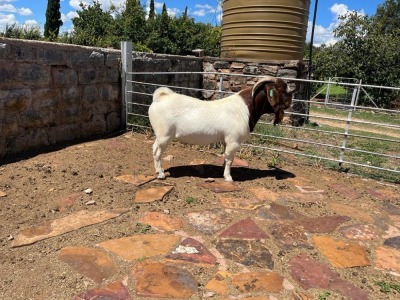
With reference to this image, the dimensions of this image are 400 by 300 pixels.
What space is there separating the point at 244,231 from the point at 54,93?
12.1 feet

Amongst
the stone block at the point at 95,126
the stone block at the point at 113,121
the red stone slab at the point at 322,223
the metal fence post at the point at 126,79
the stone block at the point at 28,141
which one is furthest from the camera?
the stone block at the point at 113,121

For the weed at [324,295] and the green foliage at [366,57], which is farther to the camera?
the green foliage at [366,57]

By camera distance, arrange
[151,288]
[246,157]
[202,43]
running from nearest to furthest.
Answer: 1. [151,288]
2. [246,157]
3. [202,43]

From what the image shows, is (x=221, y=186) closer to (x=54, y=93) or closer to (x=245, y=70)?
(x=54, y=93)

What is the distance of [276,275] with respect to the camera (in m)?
2.59

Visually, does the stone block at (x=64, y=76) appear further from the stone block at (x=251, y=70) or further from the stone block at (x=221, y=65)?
the stone block at (x=251, y=70)

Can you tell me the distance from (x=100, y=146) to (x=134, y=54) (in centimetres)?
214

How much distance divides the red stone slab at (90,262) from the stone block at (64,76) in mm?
3258

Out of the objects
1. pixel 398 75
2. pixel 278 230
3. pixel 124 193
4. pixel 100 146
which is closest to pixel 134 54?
pixel 100 146

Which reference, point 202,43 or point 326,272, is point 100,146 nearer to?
point 326,272

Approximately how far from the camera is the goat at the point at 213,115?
13.7 ft

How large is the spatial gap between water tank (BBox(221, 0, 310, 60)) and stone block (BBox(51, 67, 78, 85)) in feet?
15.3

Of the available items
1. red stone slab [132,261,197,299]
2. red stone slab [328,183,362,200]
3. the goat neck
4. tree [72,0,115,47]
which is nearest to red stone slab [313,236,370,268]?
red stone slab [132,261,197,299]

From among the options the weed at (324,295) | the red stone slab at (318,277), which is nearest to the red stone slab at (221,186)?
the red stone slab at (318,277)
